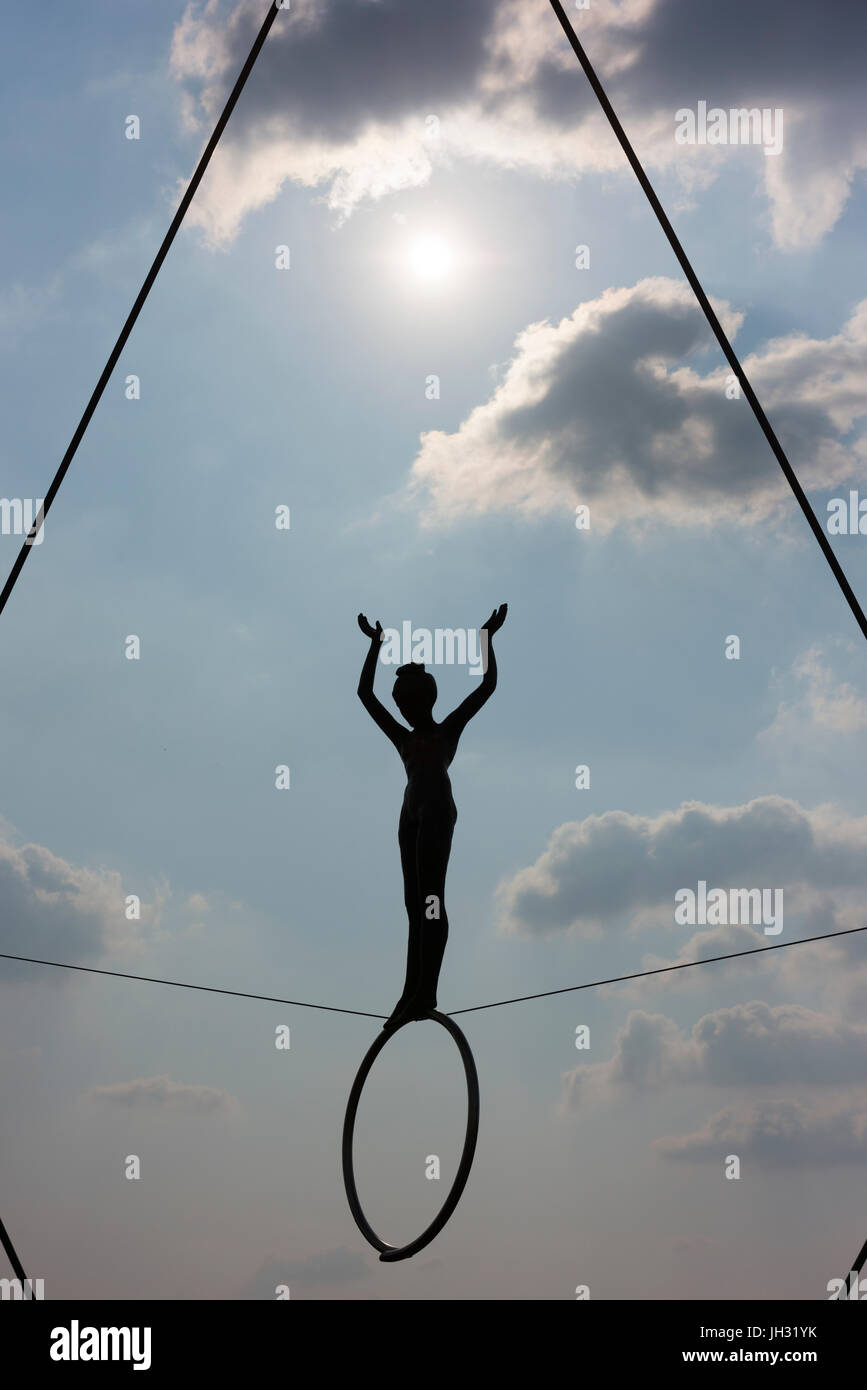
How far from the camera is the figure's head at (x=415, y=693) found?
1250 centimetres

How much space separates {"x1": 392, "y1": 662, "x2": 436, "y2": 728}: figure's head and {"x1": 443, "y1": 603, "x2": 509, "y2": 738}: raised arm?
0.26 metres

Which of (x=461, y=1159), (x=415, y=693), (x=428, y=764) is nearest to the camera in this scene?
(x=461, y=1159)

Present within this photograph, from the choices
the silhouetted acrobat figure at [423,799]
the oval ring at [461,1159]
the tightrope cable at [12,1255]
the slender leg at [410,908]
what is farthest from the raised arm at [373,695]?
the tightrope cable at [12,1255]

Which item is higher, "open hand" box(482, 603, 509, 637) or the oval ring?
"open hand" box(482, 603, 509, 637)

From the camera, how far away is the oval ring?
10.9 metres

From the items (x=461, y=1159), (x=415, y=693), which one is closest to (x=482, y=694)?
(x=415, y=693)

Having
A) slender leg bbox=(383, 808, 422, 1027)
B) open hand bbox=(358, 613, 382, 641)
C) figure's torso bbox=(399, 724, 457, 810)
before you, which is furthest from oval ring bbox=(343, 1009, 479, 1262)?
open hand bbox=(358, 613, 382, 641)

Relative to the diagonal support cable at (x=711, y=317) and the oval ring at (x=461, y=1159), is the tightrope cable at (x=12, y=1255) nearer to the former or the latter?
the oval ring at (x=461, y=1159)

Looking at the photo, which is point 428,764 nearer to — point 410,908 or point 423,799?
point 423,799

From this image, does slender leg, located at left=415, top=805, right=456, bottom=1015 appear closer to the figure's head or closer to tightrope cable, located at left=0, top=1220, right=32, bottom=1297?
the figure's head

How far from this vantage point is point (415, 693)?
12500 millimetres

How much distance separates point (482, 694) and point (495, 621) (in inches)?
29.0
